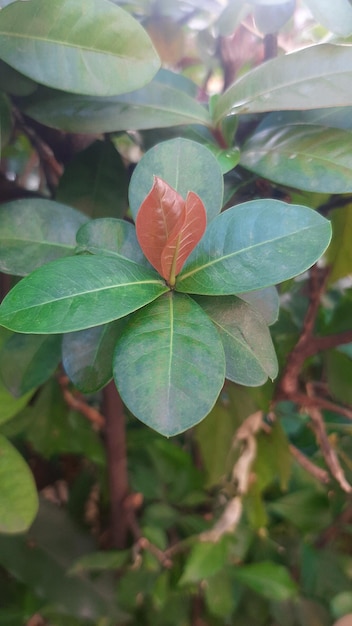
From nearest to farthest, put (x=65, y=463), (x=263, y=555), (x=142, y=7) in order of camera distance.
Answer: (x=142, y=7), (x=263, y=555), (x=65, y=463)

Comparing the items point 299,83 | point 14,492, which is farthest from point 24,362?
point 299,83

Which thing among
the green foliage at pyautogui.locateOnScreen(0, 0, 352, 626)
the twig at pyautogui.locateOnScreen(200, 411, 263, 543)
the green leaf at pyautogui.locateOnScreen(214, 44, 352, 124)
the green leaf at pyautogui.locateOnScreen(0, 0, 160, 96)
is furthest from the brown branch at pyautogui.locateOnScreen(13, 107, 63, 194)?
the twig at pyautogui.locateOnScreen(200, 411, 263, 543)

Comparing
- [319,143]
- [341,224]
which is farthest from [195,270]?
[341,224]

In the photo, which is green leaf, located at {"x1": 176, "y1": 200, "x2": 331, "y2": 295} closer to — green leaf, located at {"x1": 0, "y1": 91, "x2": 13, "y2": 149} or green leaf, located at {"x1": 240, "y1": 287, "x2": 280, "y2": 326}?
green leaf, located at {"x1": 240, "y1": 287, "x2": 280, "y2": 326}

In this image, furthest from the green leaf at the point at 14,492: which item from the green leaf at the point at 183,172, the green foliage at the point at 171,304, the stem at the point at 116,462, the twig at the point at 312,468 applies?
the twig at the point at 312,468

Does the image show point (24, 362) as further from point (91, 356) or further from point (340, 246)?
point (340, 246)

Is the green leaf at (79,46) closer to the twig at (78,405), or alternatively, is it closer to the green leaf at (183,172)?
the green leaf at (183,172)

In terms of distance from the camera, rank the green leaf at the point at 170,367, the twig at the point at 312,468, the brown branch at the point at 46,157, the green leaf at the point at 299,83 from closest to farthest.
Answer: the green leaf at the point at 170,367 → the green leaf at the point at 299,83 → the brown branch at the point at 46,157 → the twig at the point at 312,468

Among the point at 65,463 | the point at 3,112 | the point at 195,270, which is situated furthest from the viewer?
the point at 65,463

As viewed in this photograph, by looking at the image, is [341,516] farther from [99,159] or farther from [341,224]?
[99,159]
